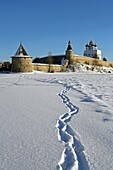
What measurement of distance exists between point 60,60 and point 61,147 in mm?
46031

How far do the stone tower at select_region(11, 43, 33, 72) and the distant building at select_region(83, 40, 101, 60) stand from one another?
31.1m

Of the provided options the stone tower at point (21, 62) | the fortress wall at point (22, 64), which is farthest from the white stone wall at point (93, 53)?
the fortress wall at point (22, 64)

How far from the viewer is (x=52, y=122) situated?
361 centimetres

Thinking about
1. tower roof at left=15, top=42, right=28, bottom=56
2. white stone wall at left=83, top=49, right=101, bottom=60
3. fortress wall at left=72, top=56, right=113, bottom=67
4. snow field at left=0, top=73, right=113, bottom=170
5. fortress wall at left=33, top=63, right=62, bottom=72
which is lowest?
snow field at left=0, top=73, right=113, bottom=170

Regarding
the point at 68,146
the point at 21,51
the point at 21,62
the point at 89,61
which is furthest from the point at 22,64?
the point at 68,146

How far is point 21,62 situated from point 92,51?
33.5m

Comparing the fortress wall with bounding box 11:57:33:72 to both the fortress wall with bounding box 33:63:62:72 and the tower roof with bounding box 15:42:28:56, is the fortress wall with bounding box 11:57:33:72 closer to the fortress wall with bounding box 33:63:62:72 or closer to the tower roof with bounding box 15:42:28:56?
the tower roof with bounding box 15:42:28:56

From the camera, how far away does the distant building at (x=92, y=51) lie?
62938 millimetres

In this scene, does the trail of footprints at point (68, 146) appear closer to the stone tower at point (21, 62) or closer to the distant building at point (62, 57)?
the stone tower at point (21, 62)

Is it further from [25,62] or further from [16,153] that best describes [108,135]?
[25,62]

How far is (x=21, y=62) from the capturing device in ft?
116

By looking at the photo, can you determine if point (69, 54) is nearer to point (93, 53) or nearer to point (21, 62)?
point (21, 62)

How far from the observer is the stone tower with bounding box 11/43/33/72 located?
35.6m

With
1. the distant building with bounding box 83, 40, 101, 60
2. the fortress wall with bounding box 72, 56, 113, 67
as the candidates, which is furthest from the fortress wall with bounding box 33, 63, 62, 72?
the distant building with bounding box 83, 40, 101, 60
